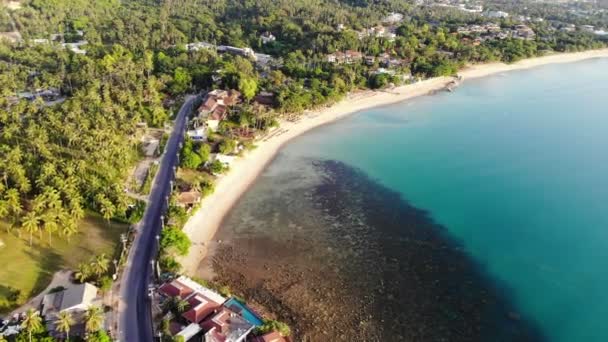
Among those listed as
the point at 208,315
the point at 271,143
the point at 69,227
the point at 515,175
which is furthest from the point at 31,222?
the point at 515,175

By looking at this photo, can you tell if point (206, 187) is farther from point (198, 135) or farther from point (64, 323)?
point (64, 323)

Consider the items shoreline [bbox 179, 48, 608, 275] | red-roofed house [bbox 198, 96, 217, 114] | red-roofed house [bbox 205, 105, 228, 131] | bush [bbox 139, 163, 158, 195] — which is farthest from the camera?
red-roofed house [bbox 198, 96, 217, 114]

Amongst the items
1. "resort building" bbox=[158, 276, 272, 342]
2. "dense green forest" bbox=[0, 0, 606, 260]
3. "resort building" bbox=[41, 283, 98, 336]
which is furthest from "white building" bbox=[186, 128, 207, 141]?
"resort building" bbox=[41, 283, 98, 336]

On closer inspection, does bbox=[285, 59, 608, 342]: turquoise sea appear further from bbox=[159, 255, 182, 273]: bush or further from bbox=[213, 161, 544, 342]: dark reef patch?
bbox=[159, 255, 182, 273]: bush

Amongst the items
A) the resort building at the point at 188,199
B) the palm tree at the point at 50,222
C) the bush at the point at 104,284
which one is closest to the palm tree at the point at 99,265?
the bush at the point at 104,284

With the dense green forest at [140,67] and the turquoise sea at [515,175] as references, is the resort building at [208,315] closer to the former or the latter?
the dense green forest at [140,67]

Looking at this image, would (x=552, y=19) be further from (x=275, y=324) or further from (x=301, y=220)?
(x=275, y=324)
